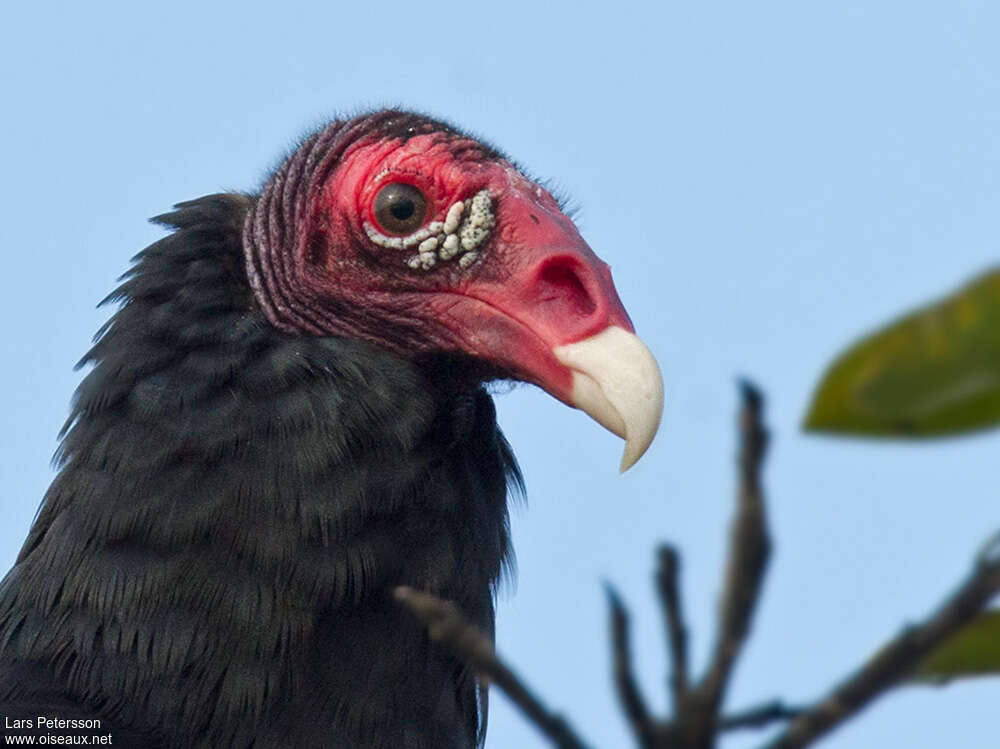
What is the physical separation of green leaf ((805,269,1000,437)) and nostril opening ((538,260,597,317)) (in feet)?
9.22

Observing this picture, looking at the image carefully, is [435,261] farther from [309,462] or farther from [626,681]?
[626,681]

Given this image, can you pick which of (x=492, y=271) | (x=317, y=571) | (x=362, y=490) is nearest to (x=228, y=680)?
(x=317, y=571)

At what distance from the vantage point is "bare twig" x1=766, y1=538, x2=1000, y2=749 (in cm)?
107

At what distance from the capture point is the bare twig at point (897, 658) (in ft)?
3.50

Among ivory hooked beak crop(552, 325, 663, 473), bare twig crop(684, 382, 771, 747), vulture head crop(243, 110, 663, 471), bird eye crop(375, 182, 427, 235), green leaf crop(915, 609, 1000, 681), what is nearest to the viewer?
bare twig crop(684, 382, 771, 747)

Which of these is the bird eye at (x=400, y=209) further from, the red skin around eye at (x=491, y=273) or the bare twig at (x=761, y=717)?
the bare twig at (x=761, y=717)

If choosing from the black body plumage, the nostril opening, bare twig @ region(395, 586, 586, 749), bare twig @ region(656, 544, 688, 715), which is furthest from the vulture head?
bare twig @ region(656, 544, 688, 715)

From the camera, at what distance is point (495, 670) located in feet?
3.79

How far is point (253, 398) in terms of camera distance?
3951 mm

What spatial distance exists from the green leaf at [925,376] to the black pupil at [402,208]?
11.0 ft

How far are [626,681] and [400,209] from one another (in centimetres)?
342

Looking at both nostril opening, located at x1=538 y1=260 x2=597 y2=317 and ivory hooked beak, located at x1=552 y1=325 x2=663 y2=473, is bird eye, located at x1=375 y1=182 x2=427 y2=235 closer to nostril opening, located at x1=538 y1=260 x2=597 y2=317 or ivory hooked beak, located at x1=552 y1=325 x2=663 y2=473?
nostril opening, located at x1=538 y1=260 x2=597 y2=317

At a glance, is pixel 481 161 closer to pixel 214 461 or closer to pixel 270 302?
pixel 270 302

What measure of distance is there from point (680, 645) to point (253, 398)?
2.96 meters
